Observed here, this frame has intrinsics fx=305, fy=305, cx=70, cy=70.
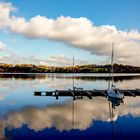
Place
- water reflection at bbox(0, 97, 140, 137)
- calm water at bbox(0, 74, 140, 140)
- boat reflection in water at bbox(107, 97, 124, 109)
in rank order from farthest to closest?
boat reflection in water at bbox(107, 97, 124, 109)
water reflection at bbox(0, 97, 140, 137)
calm water at bbox(0, 74, 140, 140)

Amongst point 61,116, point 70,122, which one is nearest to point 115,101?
point 61,116

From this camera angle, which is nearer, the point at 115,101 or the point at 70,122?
the point at 70,122

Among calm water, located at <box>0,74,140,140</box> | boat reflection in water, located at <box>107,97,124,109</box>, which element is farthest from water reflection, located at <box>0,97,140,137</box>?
boat reflection in water, located at <box>107,97,124,109</box>

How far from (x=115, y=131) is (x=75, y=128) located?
168 inches

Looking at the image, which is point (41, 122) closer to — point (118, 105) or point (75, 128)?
point (75, 128)

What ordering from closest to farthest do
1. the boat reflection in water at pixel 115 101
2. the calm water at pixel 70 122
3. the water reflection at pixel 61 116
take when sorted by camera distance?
the calm water at pixel 70 122, the water reflection at pixel 61 116, the boat reflection in water at pixel 115 101

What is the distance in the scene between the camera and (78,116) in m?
40.8

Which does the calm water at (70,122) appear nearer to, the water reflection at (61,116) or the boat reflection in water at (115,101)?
the water reflection at (61,116)

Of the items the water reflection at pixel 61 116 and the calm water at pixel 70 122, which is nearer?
the calm water at pixel 70 122

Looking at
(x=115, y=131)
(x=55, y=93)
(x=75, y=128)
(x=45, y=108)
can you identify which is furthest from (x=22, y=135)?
(x=55, y=93)

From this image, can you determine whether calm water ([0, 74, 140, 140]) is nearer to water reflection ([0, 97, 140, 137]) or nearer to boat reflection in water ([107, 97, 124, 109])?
water reflection ([0, 97, 140, 137])

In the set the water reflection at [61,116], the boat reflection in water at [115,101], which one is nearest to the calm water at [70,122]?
the water reflection at [61,116]

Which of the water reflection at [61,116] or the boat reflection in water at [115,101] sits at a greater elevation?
the boat reflection in water at [115,101]

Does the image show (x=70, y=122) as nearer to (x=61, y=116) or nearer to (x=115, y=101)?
(x=61, y=116)
